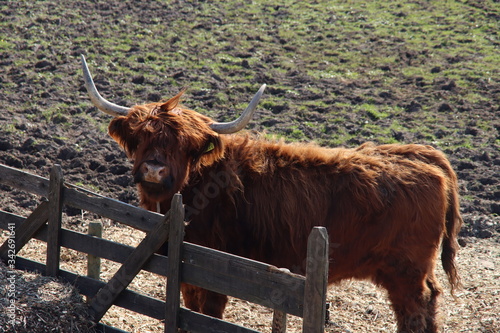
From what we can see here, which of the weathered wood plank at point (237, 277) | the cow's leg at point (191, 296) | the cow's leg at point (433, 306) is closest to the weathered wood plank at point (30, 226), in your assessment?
the weathered wood plank at point (237, 277)

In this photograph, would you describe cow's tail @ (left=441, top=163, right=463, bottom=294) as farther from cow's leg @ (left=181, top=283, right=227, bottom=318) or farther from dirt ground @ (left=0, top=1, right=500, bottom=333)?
cow's leg @ (left=181, top=283, right=227, bottom=318)

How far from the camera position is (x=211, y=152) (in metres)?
4.77

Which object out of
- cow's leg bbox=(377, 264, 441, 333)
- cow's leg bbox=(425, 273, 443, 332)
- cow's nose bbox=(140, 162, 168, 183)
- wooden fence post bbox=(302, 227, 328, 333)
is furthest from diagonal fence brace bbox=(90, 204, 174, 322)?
cow's leg bbox=(425, 273, 443, 332)

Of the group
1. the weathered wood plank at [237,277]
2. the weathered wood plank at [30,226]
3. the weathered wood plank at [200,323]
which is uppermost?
the weathered wood plank at [237,277]

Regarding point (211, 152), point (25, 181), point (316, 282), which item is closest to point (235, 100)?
point (211, 152)

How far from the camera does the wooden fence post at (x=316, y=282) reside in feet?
11.1

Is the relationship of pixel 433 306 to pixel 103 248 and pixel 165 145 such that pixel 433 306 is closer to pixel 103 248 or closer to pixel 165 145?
pixel 165 145

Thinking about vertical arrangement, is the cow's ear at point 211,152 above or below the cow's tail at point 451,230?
above

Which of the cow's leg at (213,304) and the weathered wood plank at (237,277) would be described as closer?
the weathered wood plank at (237,277)

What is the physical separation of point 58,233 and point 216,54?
328 inches

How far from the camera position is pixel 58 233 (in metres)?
4.62

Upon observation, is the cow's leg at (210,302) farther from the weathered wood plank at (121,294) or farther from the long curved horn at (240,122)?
the long curved horn at (240,122)

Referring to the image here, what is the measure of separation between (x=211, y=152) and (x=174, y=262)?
3.55 ft

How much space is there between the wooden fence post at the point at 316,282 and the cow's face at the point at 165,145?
145cm
